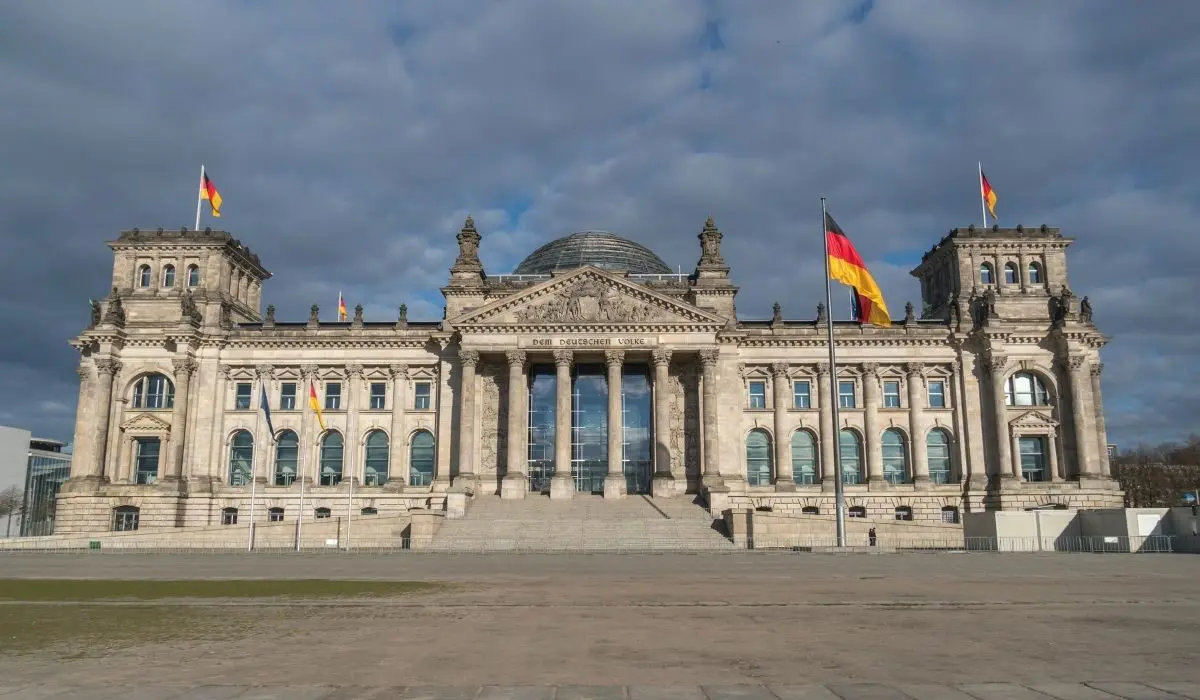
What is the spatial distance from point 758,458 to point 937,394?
1598 cm

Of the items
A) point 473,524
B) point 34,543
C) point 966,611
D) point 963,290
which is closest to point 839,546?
point 473,524

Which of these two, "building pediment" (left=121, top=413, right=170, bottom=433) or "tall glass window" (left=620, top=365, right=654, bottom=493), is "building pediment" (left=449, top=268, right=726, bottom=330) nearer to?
"tall glass window" (left=620, top=365, right=654, bottom=493)

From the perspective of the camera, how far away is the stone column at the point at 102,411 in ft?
218

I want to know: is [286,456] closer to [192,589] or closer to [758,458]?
[758,458]

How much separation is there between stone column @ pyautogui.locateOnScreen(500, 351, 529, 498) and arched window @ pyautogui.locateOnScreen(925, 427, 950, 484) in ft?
108

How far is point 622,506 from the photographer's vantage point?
2368 inches

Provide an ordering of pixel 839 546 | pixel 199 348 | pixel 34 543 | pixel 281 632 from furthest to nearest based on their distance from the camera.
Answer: pixel 199 348 < pixel 34 543 < pixel 839 546 < pixel 281 632

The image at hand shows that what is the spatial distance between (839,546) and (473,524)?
2339 cm

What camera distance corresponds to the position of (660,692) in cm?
936

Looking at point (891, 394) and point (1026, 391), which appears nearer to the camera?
point (1026, 391)

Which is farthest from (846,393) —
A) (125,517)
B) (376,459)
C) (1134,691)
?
(1134,691)

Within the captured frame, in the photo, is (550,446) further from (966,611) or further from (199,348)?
(966,611)

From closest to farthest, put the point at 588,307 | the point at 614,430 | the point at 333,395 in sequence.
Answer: the point at 614,430 → the point at 588,307 → the point at 333,395

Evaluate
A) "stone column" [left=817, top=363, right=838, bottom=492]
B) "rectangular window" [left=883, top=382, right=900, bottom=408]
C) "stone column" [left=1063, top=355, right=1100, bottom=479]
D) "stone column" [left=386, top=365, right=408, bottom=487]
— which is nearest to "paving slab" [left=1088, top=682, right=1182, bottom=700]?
"stone column" [left=817, top=363, right=838, bottom=492]
